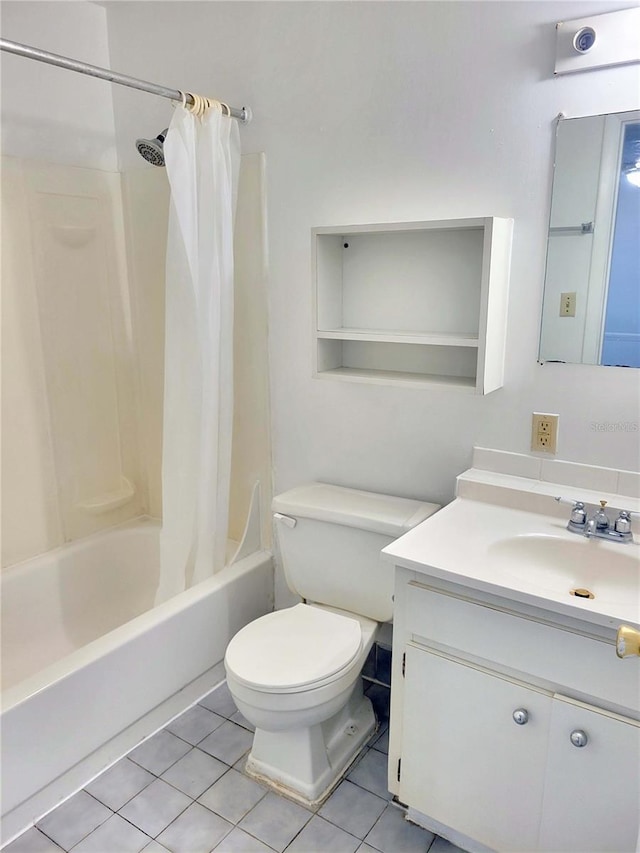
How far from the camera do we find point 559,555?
5.15ft

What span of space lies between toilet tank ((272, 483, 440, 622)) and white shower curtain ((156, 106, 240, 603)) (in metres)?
0.29

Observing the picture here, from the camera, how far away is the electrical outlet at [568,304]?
163 cm

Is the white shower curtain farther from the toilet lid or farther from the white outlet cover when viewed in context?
the white outlet cover

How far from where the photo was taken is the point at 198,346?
2006 mm

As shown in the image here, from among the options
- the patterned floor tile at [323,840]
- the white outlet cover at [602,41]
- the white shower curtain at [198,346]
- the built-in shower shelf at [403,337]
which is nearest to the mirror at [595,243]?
the white outlet cover at [602,41]

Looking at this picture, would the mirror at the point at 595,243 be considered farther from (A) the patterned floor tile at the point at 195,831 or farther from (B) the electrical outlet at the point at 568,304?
(A) the patterned floor tile at the point at 195,831

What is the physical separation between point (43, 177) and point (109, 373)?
76 centimetres

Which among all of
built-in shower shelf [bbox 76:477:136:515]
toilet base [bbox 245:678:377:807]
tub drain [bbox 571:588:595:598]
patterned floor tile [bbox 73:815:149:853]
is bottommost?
patterned floor tile [bbox 73:815:149:853]

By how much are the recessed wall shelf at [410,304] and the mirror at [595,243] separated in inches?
5.8

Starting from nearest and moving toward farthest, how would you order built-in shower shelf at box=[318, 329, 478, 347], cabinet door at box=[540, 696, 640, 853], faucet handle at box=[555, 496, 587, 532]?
cabinet door at box=[540, 696, 640, 853], faucet handle at box=[555, 496, 587, 532], built-in shower shelf at box=[318, 329, 478, 347]

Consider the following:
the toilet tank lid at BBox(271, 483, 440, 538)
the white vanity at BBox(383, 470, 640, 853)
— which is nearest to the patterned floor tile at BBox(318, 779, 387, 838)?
the white vanity at BBox(383, 470, 640, 853)

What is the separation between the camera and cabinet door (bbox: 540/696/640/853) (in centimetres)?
125

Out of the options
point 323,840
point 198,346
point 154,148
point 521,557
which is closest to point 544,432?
point 521,557

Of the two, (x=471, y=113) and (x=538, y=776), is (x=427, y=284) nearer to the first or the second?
(x=471, y=113)
